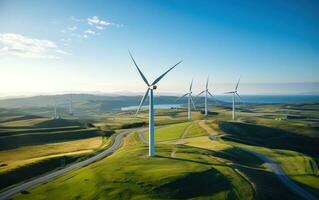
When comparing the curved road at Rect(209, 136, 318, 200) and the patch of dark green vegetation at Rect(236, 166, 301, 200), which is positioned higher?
the patch of dark green vegetation at Rect(236, 166, 301, 200)

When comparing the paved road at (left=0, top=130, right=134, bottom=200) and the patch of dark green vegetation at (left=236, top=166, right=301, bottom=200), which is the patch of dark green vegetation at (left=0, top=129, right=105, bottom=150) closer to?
the paved road at (left=0, top=130, right=134, bottom=200)

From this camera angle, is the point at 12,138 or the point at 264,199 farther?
the point at 12,138

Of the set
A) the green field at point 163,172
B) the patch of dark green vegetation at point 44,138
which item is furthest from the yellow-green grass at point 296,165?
the patch of dark green vegetation at point 44,138

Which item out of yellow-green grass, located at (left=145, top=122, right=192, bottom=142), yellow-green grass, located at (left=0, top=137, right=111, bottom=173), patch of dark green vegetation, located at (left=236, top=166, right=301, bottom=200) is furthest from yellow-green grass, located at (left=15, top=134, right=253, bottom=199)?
yellow-green grass, located at (left=145, top=122, right=192, bottom=142)

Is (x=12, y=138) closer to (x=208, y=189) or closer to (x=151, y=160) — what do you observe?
(x=151, y=160)

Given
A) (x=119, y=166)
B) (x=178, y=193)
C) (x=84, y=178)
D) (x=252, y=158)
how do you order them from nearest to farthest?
(x=178, y=193) < (x=84, y=178) < (x=119, y=166) < (x=252, y=158)

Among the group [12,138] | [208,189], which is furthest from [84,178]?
[12,138]

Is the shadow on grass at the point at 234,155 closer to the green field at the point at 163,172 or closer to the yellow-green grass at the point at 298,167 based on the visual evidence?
the green field at the point at 163,172
